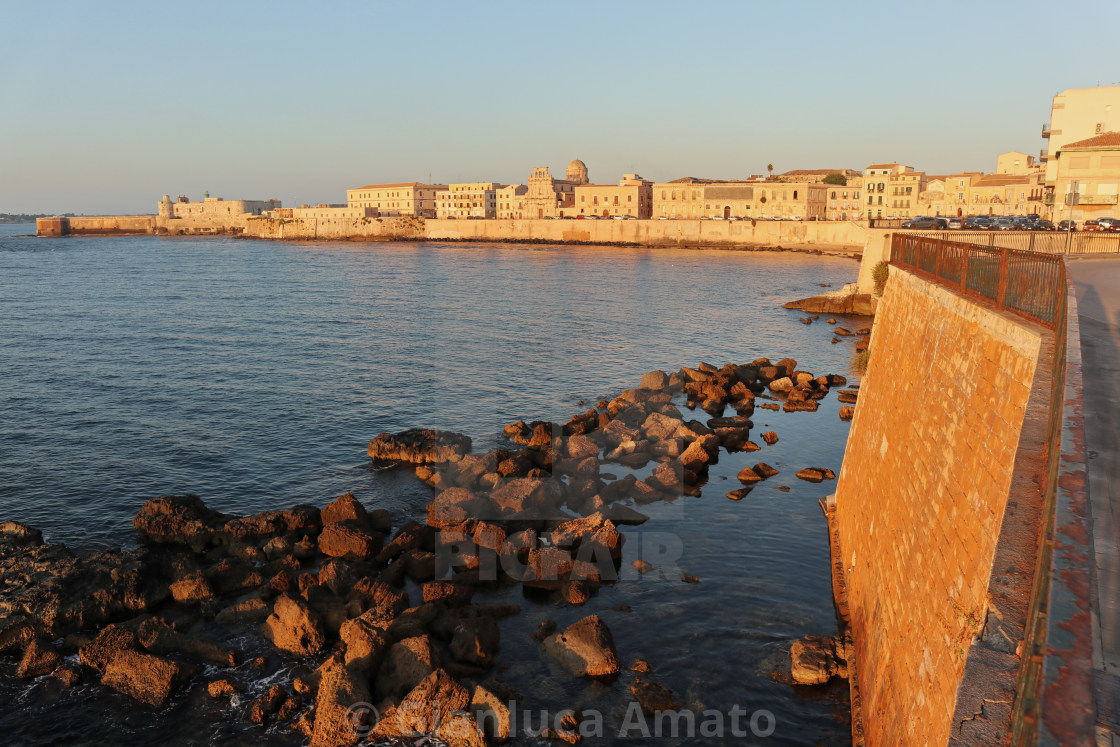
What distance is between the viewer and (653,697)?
35.8 feet

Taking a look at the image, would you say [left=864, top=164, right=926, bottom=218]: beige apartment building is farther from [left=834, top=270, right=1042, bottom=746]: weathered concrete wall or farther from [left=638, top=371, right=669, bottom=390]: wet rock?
[left=834, top=270, right=1042, bottom=746]: weathered concrete wall

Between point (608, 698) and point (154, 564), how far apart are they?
977 centimetres

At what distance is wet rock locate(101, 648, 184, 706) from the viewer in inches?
442

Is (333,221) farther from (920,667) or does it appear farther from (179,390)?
(920,667)

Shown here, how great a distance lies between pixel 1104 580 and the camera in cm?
445

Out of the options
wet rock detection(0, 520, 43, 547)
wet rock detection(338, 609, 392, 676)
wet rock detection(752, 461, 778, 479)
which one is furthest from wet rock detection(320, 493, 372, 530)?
wet rock detection(752, 461, 778, 479)

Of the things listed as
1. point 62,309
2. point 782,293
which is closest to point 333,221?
point 62,309

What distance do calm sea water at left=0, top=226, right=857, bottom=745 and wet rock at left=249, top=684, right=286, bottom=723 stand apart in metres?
0.18

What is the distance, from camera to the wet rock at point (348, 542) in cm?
1539

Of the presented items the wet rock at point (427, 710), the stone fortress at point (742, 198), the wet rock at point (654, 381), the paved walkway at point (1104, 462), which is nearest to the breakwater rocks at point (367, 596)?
the wet rock at point (427, 710)

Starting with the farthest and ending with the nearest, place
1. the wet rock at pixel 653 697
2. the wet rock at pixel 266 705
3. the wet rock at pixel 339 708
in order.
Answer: the wet rock at pixel 653 697 < the wet rock at pixel 266 705 < the wet rock at pixel 339 708

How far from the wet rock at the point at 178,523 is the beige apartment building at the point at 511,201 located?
14309 centimetres

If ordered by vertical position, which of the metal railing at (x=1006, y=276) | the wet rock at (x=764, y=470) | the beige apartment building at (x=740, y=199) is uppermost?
the beige apartment building at (x=740, y=199)

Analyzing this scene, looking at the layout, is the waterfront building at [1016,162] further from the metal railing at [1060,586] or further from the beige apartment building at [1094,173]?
the metal railing at [1060,586]
